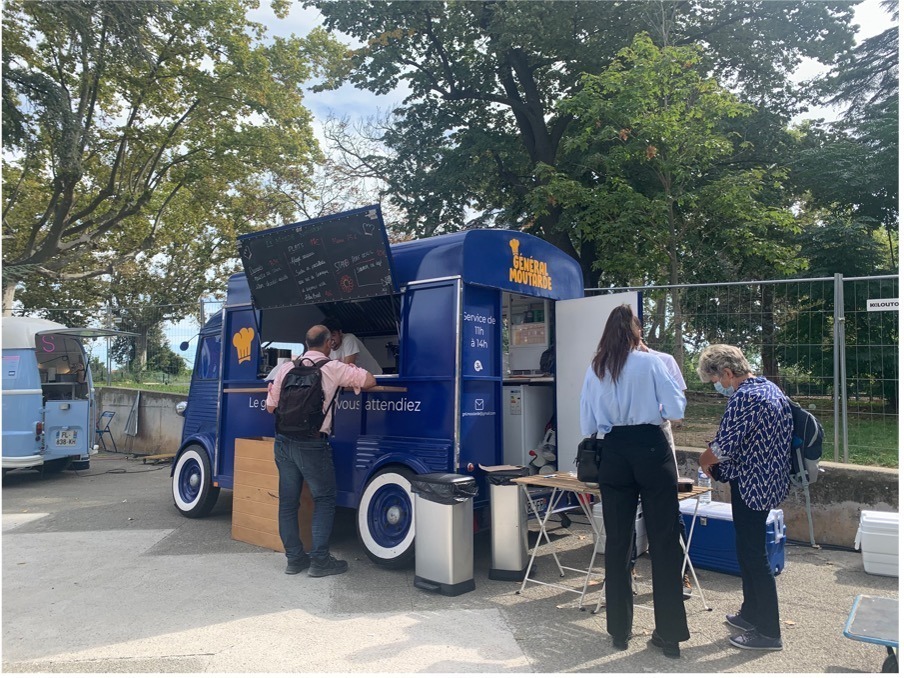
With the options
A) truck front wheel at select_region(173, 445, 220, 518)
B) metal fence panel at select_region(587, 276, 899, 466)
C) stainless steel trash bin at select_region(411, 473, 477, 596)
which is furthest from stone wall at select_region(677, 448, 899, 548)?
truck front wheel at select_region(173, 445, 220, 518)

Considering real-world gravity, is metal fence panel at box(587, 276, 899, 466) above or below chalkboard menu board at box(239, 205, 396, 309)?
below

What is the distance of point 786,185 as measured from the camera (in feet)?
50.0

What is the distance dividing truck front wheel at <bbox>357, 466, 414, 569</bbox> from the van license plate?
733 centimetres

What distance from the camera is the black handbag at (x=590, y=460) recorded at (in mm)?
4117

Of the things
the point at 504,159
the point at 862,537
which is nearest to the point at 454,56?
the point at 504,159

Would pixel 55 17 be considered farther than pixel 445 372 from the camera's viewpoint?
Yes

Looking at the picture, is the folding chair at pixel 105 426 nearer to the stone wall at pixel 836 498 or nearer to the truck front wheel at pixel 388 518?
the truck front wheel at pixel 388 518

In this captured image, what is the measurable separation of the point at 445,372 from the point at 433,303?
634 millimetres

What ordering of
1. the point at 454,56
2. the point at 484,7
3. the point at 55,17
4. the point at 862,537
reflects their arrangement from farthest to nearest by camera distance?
the point at 454,56, the point at 484,7, the point at 55,17, the point at 862,537

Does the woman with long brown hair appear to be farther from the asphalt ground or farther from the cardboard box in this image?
the cardboard box

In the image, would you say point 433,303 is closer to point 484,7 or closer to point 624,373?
point 624,373

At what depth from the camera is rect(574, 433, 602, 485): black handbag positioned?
162 inches

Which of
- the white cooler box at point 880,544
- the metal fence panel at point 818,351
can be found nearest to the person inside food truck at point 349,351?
the metal fence panel at point 818,351

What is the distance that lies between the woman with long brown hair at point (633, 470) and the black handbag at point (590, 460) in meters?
0.07
